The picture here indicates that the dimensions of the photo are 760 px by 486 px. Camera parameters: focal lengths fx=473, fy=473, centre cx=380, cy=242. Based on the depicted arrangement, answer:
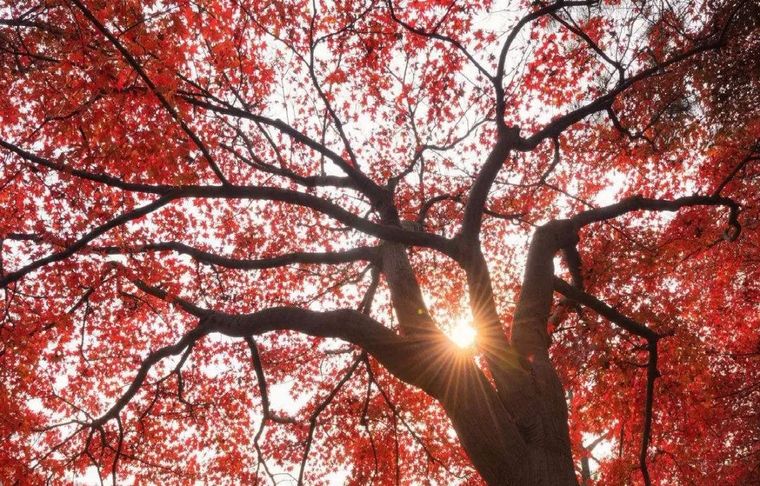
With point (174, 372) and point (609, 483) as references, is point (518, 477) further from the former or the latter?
point (609, 483)

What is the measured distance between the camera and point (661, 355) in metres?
9.32

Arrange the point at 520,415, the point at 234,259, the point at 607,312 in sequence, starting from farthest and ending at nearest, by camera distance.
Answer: the point at 234,259
the point at 607,312
the point at 520,415

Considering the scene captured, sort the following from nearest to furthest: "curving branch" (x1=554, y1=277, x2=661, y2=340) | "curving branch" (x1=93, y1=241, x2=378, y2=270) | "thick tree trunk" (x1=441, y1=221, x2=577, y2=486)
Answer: "thick tree trunk" (x1=441, y1=221, x2=577, y2=486)
"curving branch" (x1=554, y1=277, x2=661, y2=340)
"curving branch" (x1=93, y1=241, x2=378, y2=270)

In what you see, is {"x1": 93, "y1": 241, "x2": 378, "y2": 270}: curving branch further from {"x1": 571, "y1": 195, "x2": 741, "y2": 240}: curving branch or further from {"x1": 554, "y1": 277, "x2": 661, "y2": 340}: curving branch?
{"x1": 571, "y1": 195, "x2": 741, "y2": 240}: curving branch

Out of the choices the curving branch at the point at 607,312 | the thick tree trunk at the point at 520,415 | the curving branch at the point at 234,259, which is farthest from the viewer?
the curving branch at the point at 234,259

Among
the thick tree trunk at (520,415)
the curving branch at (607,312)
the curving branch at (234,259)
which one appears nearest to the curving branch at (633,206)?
the curving branch at (607,312)

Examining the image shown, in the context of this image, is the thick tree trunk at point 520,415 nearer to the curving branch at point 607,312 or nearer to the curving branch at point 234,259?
the curving branch at point 607,312

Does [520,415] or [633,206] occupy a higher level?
[633,206]

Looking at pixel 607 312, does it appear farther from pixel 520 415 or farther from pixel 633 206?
pixel 520 415

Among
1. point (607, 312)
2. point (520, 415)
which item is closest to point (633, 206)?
point (607, 312)

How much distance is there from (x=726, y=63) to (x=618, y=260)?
3.52 m

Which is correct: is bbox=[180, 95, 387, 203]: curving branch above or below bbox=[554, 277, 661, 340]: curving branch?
above

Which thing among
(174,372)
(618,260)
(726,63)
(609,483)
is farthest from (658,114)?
(174,372)

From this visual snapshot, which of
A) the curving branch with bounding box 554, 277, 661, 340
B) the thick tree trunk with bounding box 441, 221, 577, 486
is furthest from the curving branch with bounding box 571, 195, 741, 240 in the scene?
the thick tree trunk with bounding box 441, 221, 577, 486
